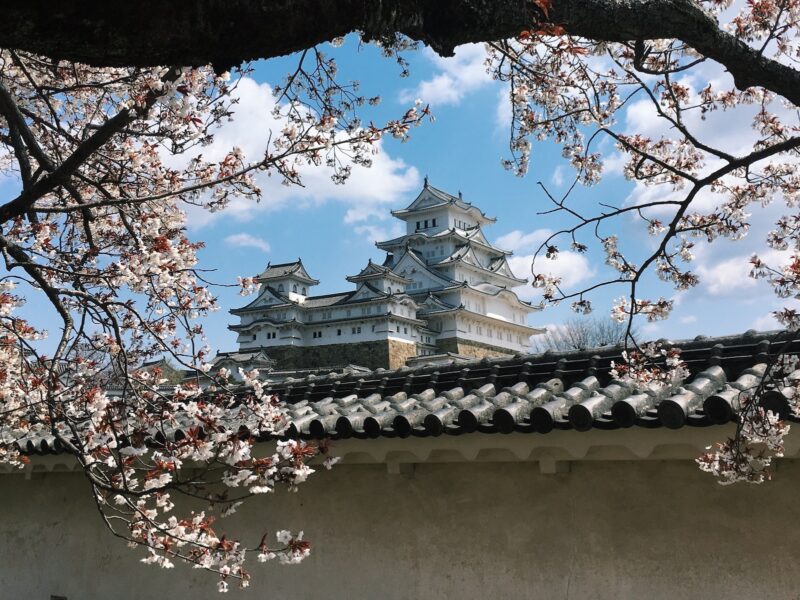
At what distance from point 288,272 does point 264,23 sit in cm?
3597

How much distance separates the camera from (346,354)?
115ft

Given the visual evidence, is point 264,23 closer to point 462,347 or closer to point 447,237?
point 462,347

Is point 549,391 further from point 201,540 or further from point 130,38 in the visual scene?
point 130,38

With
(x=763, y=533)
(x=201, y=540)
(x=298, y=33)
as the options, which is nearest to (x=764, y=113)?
(x=763, y=533)

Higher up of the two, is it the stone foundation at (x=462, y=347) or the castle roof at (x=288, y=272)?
the castle roof at (x=288, y=272)

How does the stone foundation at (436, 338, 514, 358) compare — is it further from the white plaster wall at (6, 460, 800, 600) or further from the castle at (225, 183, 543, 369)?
the white plaster wall at (6, 460, 800, 600)

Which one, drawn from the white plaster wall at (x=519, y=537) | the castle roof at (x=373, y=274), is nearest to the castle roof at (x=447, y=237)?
the castle roof at (x=373, y=274)

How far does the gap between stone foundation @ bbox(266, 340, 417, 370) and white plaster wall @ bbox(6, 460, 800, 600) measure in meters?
27.8

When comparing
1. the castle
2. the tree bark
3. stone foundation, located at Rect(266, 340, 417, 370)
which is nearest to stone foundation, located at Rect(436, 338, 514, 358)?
the castle

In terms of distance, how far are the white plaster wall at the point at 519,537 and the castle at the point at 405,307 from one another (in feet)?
88.2

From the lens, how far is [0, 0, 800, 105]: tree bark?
4.69 feet

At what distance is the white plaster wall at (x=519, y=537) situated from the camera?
3641 millimetres

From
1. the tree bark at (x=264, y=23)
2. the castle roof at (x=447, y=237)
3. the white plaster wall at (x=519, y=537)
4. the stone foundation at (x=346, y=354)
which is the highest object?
the castle roof at (x=447, y=237)

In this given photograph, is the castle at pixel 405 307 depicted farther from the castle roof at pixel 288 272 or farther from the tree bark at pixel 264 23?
the tree bark at pixel 264 23
